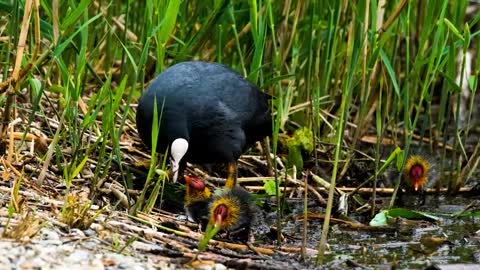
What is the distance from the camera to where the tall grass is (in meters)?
4.87

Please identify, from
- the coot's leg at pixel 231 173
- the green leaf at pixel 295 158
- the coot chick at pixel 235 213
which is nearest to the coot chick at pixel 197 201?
the coot chick at pixel 235 213

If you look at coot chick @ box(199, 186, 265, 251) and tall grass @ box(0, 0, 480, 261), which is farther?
tall grass @ box(0, 0, 480, 261)

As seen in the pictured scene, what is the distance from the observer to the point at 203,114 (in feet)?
17.5

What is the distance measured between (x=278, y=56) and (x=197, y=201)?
1.48 metres

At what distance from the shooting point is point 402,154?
5.02 m

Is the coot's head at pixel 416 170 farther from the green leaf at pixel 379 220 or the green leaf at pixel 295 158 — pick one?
the green leaf at pixel 295 158

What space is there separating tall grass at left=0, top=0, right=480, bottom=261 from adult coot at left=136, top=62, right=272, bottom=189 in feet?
0.47

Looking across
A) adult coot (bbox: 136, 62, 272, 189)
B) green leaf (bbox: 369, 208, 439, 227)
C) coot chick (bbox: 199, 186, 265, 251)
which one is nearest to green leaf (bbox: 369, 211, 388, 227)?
green leaf (bbox: 369, 208, 439, 227)

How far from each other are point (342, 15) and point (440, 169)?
3.56 ft

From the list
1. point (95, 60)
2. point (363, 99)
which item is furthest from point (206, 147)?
point (95, 60)

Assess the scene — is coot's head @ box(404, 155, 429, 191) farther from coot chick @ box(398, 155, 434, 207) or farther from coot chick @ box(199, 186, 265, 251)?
coot chick @ box(199, 186, 265, 251)

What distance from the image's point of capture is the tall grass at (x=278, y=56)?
4871 millimetres

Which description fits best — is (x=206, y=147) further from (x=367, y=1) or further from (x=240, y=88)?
(x=367, y=1)

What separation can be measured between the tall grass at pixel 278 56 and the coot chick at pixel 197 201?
202 millimetres
